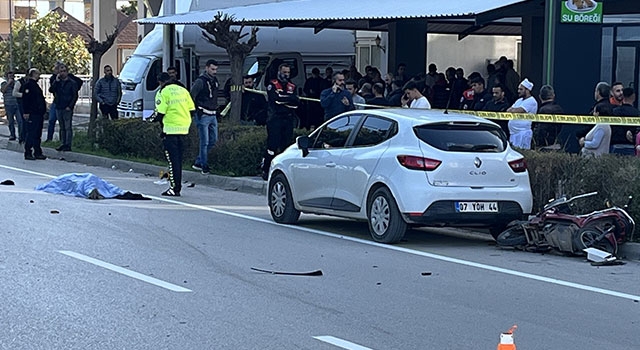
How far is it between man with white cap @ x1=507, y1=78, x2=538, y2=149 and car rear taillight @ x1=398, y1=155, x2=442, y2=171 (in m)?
4.13

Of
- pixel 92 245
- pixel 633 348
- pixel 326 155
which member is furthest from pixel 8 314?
pixel 326 155

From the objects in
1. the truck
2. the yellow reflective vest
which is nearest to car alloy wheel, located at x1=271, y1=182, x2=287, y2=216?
the yellow reflective vest

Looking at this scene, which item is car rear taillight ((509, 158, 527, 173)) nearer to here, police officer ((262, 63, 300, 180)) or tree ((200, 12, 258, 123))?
police officer ((262, 63, 300, 180))

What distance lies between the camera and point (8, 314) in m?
8.19

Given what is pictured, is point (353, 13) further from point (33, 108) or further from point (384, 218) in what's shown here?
point (384, 218)

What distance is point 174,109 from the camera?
1662 cm

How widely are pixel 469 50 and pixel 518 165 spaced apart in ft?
75.9

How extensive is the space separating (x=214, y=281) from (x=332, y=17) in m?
13.2

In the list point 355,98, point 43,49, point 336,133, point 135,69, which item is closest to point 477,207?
point 336,133

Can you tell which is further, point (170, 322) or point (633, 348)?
point (170, 322)

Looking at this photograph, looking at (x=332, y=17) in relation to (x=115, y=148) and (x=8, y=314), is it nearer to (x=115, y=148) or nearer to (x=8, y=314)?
(x=115, y=148)

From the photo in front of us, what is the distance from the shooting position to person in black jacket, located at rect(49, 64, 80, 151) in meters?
24.2

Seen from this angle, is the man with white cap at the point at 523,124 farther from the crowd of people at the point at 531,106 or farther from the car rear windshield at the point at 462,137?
the car rear windshield at the point at 462,137

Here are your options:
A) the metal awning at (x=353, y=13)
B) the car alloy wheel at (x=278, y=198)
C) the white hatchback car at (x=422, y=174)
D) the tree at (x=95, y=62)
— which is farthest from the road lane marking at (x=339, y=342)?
the tree at (x=95, y=62)
